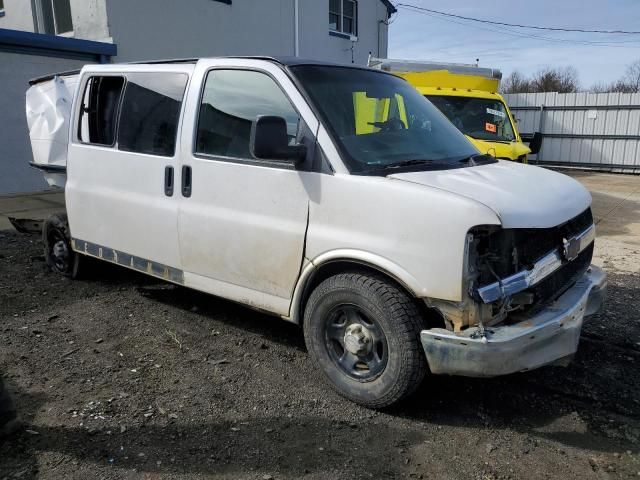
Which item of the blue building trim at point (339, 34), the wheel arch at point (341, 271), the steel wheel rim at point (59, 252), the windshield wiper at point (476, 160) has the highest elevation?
the blue building trim at point (339, 34)

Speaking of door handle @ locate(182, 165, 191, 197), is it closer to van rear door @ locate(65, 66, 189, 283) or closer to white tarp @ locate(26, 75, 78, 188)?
van rear door @ locate(65, 66, 189, 283)

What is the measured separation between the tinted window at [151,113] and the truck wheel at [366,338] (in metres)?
1.73

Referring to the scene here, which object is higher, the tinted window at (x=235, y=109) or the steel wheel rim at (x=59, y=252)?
the tinted window at (x=235, y=109)

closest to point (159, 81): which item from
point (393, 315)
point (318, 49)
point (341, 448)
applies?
point (393, 315)

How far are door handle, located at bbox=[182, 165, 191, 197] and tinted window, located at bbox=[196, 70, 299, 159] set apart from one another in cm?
17

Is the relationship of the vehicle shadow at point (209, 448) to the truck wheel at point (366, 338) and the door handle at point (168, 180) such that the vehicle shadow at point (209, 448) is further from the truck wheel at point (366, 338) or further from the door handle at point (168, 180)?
the door handle at point (168, 180)

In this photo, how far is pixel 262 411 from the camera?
132 inches

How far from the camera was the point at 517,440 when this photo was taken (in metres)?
3.08

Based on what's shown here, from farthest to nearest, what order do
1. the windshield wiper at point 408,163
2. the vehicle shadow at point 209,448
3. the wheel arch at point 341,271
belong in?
the windshield wiper at point 408,163 < the wheel arch at point 341,271 < the vehicle shadow at point 209,448

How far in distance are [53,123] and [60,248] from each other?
1.29 m

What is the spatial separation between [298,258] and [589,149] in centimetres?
1672

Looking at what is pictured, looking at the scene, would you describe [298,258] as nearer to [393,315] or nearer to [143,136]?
[393,315]

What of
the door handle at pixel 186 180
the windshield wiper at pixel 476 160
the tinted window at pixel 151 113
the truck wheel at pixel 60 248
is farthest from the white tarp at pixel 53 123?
the windshield wiper at pixel 476 160

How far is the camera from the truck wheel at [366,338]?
10.1 feet
